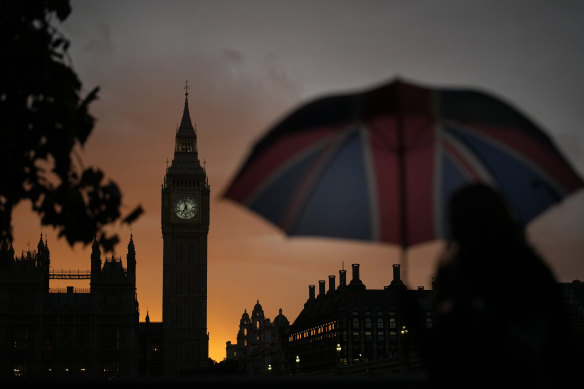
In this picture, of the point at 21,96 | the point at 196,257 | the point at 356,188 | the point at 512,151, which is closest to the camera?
the point at 512,151

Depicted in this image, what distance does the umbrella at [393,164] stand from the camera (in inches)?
247

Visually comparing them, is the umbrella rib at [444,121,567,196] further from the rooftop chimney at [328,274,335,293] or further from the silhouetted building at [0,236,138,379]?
the rooftop chimney at [328,274,335,293]

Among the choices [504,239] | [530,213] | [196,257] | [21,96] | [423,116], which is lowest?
[504,239]

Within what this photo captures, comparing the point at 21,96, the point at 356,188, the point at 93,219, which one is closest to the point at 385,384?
the point at 356,188

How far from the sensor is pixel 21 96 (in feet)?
30.1

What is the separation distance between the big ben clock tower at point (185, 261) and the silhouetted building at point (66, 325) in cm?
1804

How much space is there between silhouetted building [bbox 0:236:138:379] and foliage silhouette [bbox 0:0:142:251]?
100639 mm

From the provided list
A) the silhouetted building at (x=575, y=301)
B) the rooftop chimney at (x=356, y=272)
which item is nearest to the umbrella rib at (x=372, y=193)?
the silhouetted building at (x=575, y=301)

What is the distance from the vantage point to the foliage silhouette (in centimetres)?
905

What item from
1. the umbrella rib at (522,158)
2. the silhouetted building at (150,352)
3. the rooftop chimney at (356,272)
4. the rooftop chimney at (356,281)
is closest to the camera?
the umbrella rib at (522,158)

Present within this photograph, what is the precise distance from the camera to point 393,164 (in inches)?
279

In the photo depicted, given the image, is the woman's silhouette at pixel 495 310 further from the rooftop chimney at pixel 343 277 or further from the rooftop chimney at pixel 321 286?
the rooftop chimney at pixel 321 286

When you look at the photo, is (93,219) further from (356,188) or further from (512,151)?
(512,151)

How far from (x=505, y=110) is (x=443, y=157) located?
86 cm
